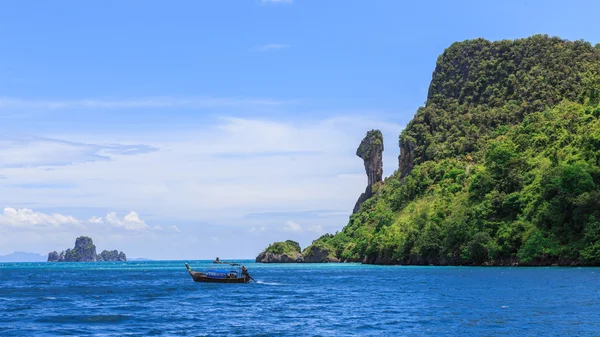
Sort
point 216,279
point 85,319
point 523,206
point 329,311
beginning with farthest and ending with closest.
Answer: point 523,206
point 216,279
point 329,311
point 85,319

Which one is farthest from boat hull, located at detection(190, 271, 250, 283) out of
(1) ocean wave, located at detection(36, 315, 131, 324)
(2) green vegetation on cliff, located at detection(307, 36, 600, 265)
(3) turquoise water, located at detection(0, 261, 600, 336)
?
(2) green vegetation on cliff, located at detection(307, 36, 600, 265)

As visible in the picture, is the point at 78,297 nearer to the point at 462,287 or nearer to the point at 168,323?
the point at 168,323

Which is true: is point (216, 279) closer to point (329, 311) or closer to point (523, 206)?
point (329, 311)

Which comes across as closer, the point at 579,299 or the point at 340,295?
the point at 579,299

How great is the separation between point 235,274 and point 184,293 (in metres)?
19.6

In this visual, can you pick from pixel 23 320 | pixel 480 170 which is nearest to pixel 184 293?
pixel 23 320

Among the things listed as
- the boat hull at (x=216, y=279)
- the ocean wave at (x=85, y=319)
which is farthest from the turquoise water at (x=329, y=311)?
the boat hull at (x=216, y=279)

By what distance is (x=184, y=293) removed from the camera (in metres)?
77.4

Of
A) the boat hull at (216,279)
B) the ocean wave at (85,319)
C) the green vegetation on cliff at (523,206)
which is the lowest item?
the ocean wave at (85,319)

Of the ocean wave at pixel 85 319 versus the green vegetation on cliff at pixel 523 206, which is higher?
the green vegetation on cliff at pixel 523 206

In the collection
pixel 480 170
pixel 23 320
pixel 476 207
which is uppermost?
pixel 480 170

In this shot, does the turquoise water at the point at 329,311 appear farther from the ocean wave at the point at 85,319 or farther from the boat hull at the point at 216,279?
the boat hull at the point at 216,279

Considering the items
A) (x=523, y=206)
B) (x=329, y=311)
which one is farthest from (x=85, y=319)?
(x=523, y=206)

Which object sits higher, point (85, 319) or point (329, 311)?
point (329, 311)
